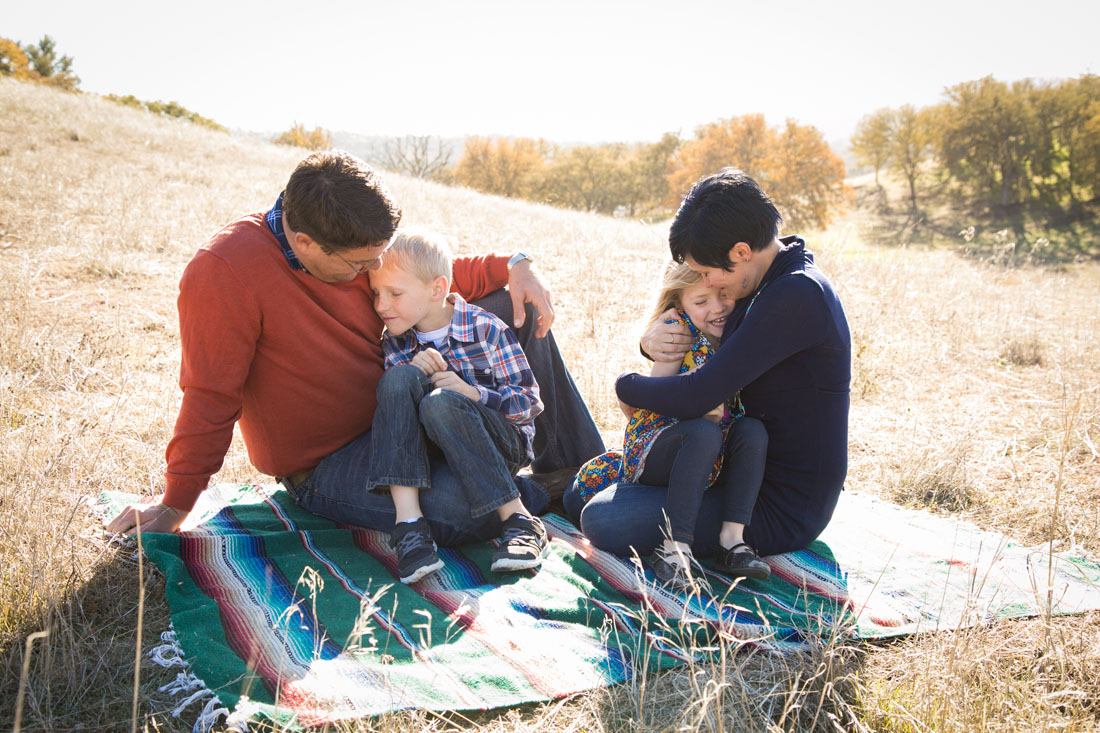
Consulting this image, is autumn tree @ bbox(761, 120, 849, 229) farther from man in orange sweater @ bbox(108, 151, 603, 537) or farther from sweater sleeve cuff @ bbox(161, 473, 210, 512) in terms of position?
sweater sleeve cuff @ bbox(161, 473, 210, 512)

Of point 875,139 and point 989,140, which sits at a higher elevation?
point 875,139

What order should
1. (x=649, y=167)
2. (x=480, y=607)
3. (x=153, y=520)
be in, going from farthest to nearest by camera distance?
(x=649, y=167), (x=153, y=520), (x=480, y=607)

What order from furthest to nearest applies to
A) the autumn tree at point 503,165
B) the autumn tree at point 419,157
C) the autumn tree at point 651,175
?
the autumn tree at point 503,165
the autumn tree at point 651,175
the autumn tree at point 419,157

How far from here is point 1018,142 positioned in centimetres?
3641

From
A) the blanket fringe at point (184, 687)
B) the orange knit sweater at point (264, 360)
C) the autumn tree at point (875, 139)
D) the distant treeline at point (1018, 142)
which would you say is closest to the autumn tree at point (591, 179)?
the autumn tree at point (875, 139)

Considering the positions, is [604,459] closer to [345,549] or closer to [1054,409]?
[345,549]

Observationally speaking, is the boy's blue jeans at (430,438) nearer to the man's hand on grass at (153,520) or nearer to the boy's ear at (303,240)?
the boy's ear at (303,240)

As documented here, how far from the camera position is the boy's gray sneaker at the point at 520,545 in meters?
2.68

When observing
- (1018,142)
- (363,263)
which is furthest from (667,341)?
(1018,142)

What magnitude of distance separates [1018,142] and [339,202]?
141 feet

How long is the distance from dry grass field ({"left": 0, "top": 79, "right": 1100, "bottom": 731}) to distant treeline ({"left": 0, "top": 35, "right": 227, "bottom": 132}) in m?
29.1

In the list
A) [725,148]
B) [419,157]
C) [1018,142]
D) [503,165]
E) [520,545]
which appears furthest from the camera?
[503,165]

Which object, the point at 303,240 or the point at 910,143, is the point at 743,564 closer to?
the point at 303,240

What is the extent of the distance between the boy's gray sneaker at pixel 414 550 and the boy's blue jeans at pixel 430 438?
0.16m
